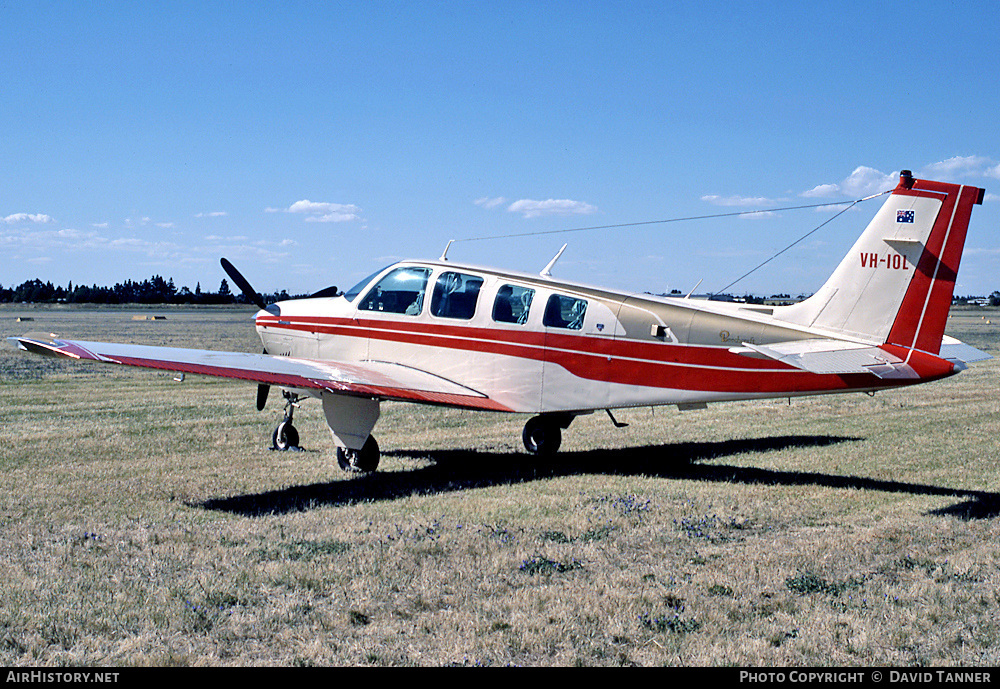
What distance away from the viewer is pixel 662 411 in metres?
17.8

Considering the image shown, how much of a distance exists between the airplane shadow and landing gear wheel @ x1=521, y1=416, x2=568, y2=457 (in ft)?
0.78

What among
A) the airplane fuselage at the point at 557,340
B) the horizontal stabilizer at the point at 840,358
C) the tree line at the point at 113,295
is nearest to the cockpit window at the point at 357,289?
the airplane fuselage at the point at 557,340

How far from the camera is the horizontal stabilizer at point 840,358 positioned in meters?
8.68

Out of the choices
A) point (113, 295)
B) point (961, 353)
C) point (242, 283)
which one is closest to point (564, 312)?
point (961, 353)

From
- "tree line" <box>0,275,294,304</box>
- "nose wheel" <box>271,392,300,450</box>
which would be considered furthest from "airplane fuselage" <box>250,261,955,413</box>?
"tree line" <box>0,275,294,304</box>

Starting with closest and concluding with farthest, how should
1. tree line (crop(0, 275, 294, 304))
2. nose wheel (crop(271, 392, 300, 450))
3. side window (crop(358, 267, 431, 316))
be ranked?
side window (crop(358, 267, 431, 316)) < nose wheel (crop(271, 392, 300, 450)) < tree line (crop(0, 275, 294, 304))

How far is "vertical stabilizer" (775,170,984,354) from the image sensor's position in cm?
888

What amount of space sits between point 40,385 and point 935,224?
2061 centimetres

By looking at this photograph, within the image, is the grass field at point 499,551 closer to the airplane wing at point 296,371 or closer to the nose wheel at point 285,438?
the nose wheel at point 285,438

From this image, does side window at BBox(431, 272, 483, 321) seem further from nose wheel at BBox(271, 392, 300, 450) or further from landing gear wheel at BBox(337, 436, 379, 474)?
nose wheel at BBox(271, 392, 300, 450)

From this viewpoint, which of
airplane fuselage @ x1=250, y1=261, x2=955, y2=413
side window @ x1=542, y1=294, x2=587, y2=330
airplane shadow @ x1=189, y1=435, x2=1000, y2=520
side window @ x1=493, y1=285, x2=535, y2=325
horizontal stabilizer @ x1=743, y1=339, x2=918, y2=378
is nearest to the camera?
horizontal stabilizer @ x1=743, y1=339, x2=918, y2=378

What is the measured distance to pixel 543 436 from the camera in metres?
12.6

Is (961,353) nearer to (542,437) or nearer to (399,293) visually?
(542,437)
